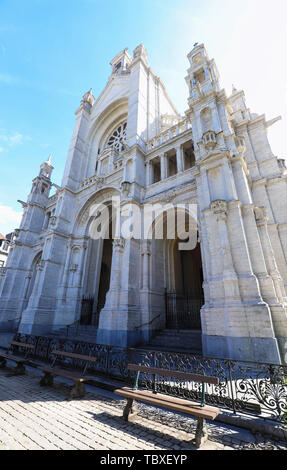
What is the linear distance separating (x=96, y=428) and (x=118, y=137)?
21638 mm

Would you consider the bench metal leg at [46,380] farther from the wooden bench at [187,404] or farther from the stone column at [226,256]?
the stone column at [226,256]

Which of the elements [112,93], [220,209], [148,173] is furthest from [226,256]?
[112,93]

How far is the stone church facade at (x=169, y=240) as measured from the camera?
6.91 meters

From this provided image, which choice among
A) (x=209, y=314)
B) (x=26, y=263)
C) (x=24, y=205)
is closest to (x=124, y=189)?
(x=209, y=314)

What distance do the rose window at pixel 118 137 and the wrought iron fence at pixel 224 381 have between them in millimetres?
17213

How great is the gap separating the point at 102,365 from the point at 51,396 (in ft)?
5.55

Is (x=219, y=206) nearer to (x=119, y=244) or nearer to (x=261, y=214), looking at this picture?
(x=261, y=214)

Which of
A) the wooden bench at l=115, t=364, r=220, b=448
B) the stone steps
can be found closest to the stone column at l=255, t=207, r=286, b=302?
the stone steps

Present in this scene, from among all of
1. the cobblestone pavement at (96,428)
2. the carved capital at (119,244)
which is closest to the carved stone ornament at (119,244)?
the carved capital at (119,244)

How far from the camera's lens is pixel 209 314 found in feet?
23.0

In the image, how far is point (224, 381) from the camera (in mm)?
5668

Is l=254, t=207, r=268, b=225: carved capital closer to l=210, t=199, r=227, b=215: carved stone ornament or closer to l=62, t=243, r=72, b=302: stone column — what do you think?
l=210, t=199, r=227, b=215: carved stone ornament

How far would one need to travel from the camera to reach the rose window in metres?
19.4

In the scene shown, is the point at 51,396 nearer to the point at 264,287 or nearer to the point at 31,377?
the point at 31,377
